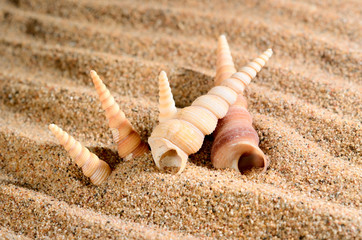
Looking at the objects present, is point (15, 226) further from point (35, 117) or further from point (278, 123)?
point (278, 123)

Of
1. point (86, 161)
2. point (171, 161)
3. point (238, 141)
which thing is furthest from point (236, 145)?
point (86, 161)

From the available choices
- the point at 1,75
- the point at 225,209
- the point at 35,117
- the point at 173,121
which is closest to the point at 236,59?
the point at 173,121

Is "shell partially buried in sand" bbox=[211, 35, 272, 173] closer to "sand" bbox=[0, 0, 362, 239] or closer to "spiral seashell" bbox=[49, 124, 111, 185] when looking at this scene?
"sand" bbox=[0, 0, 362, 239]

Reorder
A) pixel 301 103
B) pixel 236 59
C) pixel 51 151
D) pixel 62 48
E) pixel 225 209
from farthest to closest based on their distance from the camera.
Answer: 1. pixel 62 48
2. pixel 236 59
3. pixel 301 103
4. pixel 51 151
5. pixel 225 209

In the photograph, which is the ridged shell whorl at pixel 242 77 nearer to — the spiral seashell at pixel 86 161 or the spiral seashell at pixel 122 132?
the spiral seashell at pixel 122 132

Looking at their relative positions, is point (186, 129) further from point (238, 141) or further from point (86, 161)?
point (86, 161)

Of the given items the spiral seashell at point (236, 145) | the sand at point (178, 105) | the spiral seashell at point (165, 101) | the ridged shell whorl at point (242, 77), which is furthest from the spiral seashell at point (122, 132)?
the ridged shell whorl at point (242, 77)
